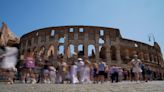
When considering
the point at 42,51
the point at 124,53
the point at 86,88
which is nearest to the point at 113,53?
the point at 124,53

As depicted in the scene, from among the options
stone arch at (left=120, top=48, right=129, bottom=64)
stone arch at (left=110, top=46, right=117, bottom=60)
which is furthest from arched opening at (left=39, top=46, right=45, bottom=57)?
stone arch at (left=120, top=48, right=129, bottom=64)

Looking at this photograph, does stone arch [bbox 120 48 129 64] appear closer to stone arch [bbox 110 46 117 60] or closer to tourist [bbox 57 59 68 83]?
stone arch [bbox 110 46 117 60]

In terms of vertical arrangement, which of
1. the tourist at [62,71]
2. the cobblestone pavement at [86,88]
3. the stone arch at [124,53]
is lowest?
the cobblestone pavement at [86,88]

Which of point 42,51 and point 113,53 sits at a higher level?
point 42,51

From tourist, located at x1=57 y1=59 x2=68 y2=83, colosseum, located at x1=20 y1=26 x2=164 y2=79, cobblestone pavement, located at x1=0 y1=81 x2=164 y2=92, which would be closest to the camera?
cobblestone pavement, located at x1=0 y1=81 x2=164 y2=92

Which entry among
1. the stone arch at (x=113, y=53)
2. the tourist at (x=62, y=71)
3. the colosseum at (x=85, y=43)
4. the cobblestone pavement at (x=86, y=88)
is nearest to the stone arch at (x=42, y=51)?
the colosseum at (x=85, y=43)

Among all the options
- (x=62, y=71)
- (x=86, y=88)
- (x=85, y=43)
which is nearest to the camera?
(x=86, y=88)

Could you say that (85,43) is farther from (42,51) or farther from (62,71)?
(62,71)

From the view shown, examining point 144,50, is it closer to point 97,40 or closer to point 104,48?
point 104,48

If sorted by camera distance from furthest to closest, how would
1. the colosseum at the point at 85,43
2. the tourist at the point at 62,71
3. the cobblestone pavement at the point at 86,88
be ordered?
the colosseum at the point at 85,43, the tourist at the point at 62,71, the cobblestone pavement at the point at 86,88

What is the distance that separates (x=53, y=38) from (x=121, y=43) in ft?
38.8

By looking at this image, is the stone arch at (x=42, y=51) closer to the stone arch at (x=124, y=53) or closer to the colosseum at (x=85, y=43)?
the colosseum at (x=85, y=43)

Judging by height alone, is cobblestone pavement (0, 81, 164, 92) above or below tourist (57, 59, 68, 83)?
below

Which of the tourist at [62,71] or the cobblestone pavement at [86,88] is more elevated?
the tourist at [62,71]
